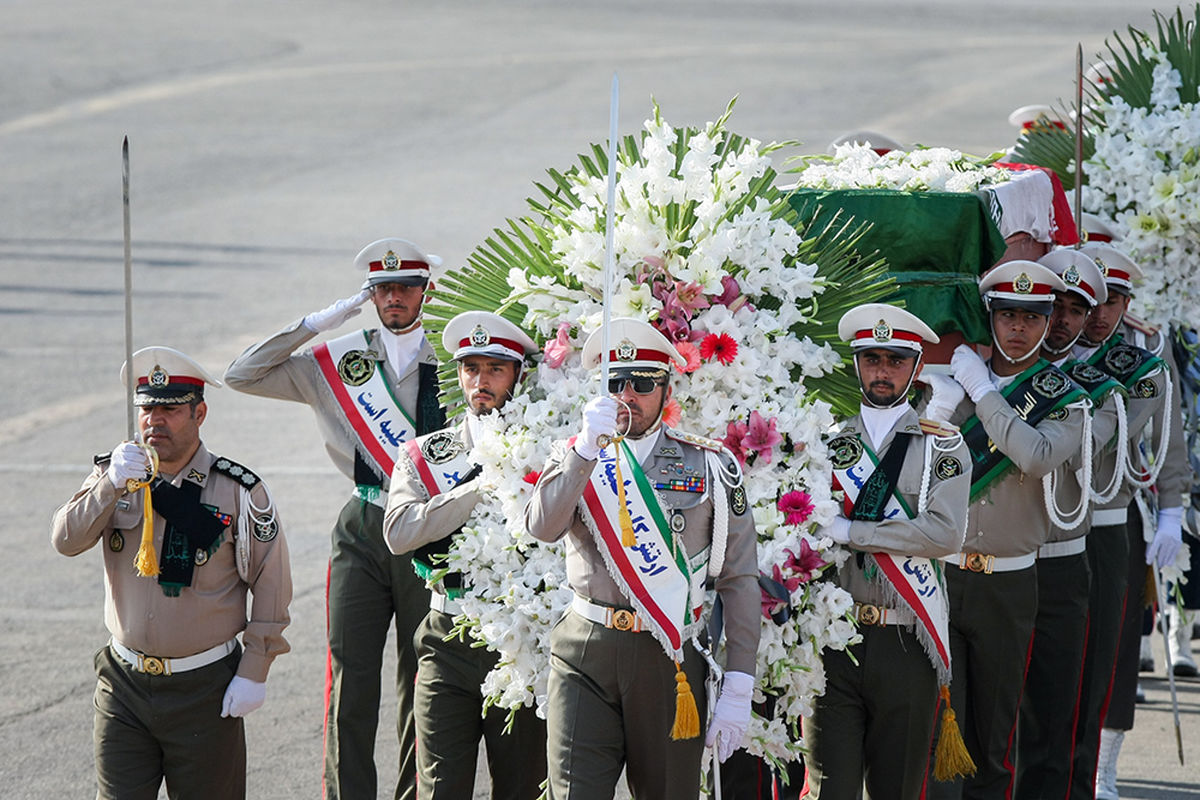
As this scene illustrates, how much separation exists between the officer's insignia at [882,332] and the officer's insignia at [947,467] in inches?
18.7

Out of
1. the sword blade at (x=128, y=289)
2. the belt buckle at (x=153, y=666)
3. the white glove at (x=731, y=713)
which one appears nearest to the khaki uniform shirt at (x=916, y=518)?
the white glove at (x=731, y=713)

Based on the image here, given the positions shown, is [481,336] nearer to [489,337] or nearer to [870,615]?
[489,337]

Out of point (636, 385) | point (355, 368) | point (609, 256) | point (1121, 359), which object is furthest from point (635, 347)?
point (1121, 359)

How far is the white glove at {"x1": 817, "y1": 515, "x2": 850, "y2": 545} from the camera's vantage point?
20.2 ft

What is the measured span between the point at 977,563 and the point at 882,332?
1234 millimetres

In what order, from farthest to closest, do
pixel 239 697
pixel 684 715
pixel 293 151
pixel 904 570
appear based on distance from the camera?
pixel 293 151 → pixel 904 570 → pixel 239 697 → pixel 684 715

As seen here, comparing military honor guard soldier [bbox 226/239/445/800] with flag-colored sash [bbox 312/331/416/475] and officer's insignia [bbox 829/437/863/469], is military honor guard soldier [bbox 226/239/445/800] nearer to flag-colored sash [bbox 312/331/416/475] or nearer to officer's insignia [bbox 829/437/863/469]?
flag-colored sash [bbox 312/331/416/475]

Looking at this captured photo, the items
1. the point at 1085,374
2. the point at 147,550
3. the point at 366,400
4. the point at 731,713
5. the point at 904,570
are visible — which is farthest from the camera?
the point at 1085,374

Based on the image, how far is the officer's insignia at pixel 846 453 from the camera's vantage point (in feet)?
20.7

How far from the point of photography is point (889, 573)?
6.22 m

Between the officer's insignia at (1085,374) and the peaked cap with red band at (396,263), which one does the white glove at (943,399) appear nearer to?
the officer's insignia at (1085,374)

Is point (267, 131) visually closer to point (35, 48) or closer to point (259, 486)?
point (35, 48)

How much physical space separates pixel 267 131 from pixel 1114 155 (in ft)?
62.0

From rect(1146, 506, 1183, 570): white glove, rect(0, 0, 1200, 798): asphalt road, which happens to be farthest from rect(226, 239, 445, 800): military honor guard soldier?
rect(1146, 506, 1183, 570): white glove
